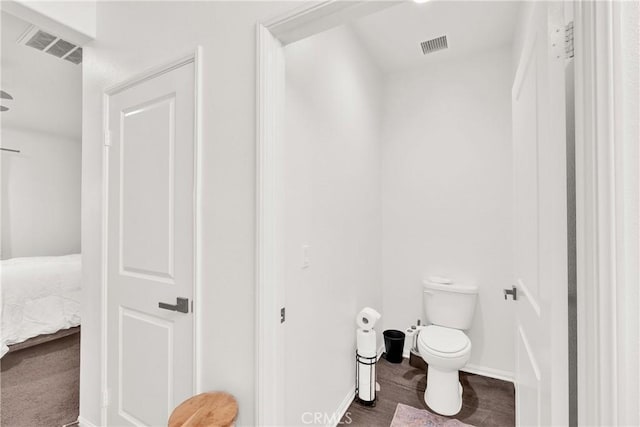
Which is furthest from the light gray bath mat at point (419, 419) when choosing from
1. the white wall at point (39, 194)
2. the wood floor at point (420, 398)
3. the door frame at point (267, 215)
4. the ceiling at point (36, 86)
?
the white wall at point (39, 194)

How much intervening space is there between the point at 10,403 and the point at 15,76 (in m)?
2.88

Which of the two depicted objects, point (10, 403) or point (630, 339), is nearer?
point (630, 339)

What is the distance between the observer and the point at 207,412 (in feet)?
3.71

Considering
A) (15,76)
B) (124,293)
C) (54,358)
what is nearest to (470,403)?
(124,293)

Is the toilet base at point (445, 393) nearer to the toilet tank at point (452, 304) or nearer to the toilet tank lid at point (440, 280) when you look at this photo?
the toilet tank at point (452, 304)

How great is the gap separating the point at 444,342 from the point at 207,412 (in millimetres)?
1538

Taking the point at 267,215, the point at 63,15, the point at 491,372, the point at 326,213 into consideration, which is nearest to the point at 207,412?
the point at 267,215

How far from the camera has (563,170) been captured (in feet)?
2.33

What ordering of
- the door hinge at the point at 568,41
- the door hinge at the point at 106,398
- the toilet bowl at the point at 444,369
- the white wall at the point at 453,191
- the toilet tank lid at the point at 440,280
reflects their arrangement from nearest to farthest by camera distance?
1. the door hinge at the point at 568,41
2. the door hinge at the point at 106,398
3. the toilet bowl at the point at 444,369
4. the white wall at the point at 453,191
5. the toilet tank lid at the point at 440,280

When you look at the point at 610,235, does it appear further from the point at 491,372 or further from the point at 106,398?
the point at 491,372

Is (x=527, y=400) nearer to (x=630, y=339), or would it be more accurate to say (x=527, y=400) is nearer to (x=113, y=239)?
(x=630, y=339)

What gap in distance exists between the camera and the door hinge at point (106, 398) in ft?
5.53

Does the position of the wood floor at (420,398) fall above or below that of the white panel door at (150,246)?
below

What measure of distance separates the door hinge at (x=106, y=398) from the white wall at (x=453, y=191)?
84.4 inches
